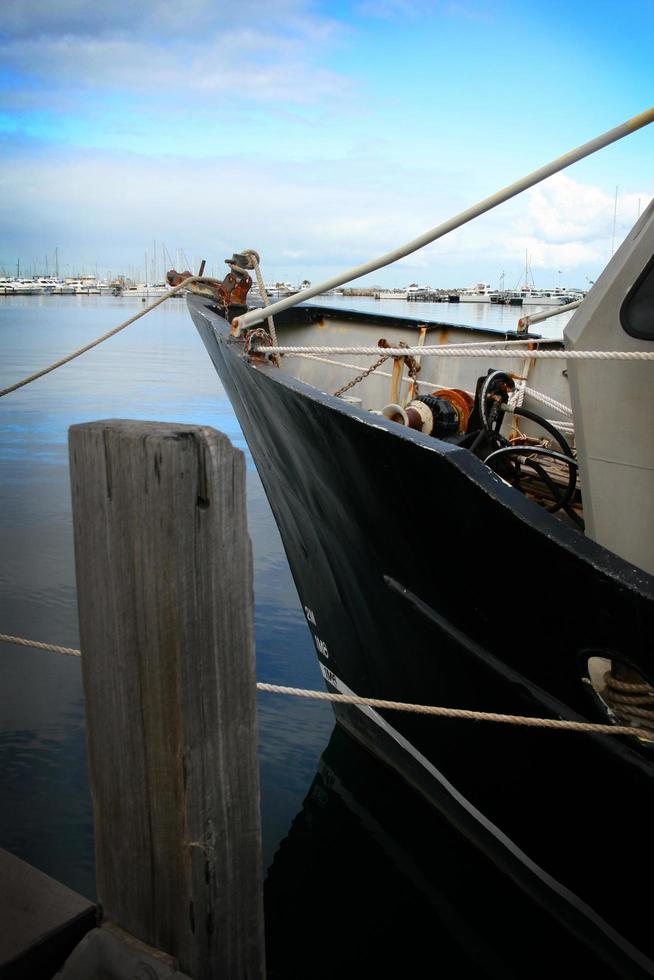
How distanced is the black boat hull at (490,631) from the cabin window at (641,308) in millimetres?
848

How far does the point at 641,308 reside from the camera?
2.63 meters

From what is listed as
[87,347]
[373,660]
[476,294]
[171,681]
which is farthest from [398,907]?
[476,294]

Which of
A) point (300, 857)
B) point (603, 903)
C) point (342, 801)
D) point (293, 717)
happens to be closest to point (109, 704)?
point (603, 903)

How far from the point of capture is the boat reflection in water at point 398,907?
339 centimetres

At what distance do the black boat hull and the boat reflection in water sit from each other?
0.99 ft

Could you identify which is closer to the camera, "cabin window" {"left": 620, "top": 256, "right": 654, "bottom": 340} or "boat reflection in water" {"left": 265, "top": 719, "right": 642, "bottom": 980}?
"cabin window" {"left": 620, "top": 256, "right": 654, "bottom": 340}

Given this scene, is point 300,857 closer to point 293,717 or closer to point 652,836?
point 293,717

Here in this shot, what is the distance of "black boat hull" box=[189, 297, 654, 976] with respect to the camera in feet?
7.37

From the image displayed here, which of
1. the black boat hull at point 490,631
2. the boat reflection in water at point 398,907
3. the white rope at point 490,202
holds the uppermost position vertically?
the white rope at point 490,202

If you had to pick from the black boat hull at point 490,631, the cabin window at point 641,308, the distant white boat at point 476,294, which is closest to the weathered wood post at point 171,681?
the black boat hull at point 490,631

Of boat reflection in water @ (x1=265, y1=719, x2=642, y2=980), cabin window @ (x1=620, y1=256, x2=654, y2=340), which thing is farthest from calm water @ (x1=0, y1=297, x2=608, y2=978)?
cabin window @ (x1=620, y1=256, x2=654, y2=340)

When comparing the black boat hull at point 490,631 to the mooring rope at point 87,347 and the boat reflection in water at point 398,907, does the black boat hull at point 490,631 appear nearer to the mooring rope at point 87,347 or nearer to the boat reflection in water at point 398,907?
the boat reflection in water at point 398,907

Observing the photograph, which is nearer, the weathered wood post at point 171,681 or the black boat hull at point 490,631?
the weathered wood post at point 171,681

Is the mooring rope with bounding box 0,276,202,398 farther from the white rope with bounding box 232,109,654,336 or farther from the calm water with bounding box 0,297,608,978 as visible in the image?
the calm water with bounding box 0,297,608,978
